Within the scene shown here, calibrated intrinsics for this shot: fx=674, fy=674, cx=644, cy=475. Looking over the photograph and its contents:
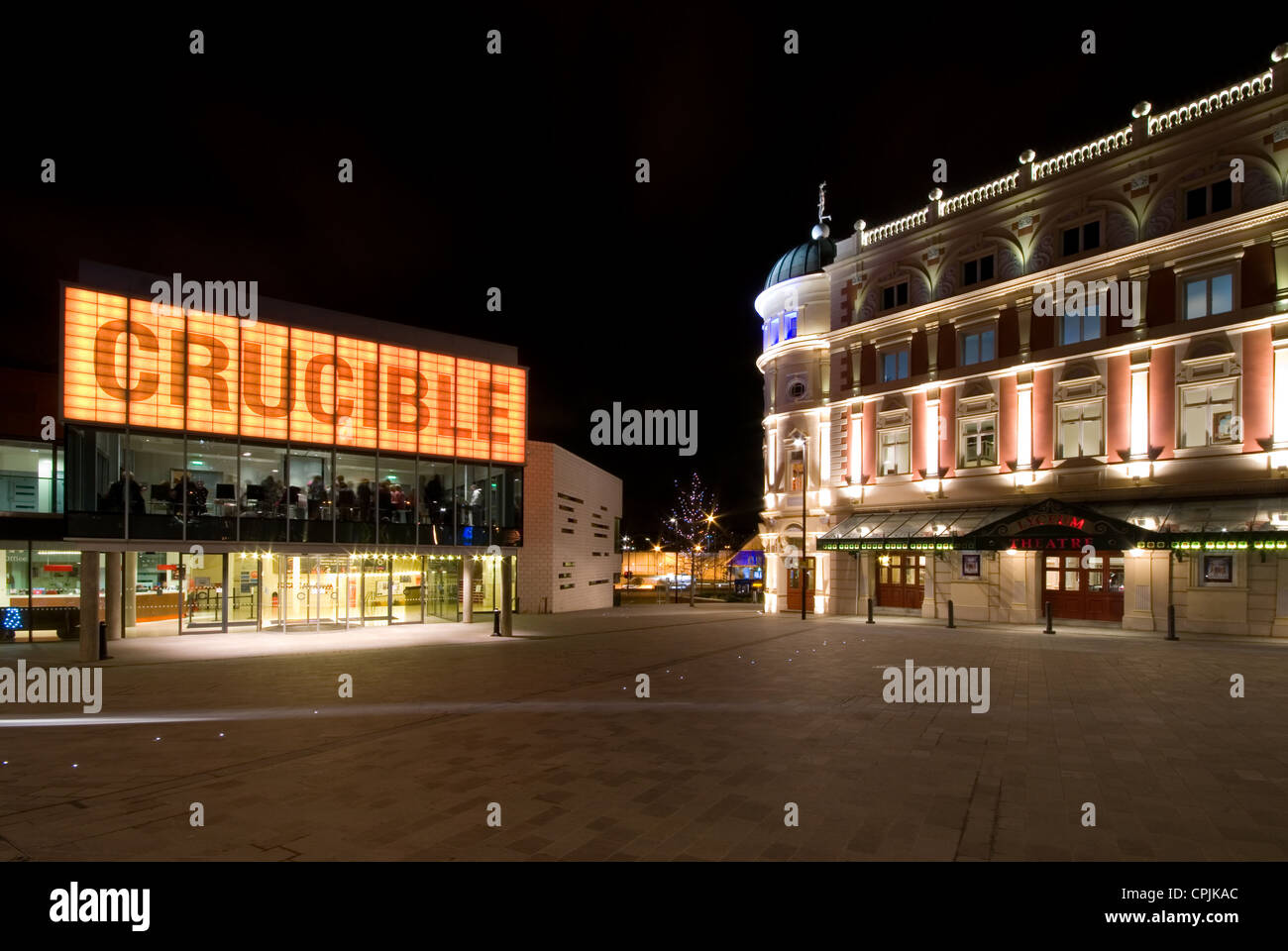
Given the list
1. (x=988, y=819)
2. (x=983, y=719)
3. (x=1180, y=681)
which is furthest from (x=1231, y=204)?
(x=988, y=819)

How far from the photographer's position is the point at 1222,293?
2194 cm

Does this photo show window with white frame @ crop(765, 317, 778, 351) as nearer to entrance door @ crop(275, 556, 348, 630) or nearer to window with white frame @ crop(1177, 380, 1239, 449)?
window with white frame @ crop(1177, 380, 1239, 449)

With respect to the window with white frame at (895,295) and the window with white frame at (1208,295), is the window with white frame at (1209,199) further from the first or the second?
the window with white frame at (895,295)

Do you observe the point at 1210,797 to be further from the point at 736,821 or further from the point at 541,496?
→ the point at 541,496

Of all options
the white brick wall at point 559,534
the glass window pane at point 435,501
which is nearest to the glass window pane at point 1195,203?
the white brick wall at point 559,534

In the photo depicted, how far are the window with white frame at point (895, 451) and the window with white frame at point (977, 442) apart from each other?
7.34 feet

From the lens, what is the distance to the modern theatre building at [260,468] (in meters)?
19.0

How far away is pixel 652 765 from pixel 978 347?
1009 inches

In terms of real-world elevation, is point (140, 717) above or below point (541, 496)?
below

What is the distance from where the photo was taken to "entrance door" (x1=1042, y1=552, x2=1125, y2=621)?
23906mm

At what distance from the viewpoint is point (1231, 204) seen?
71.1 ft

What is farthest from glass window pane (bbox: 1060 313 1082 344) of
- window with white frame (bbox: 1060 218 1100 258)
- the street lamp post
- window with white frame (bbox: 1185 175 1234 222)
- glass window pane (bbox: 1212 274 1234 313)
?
the street lamp post

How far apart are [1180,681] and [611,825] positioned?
13213 millimetres

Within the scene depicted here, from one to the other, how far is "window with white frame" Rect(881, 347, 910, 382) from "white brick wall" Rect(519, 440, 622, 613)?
52.8ft
